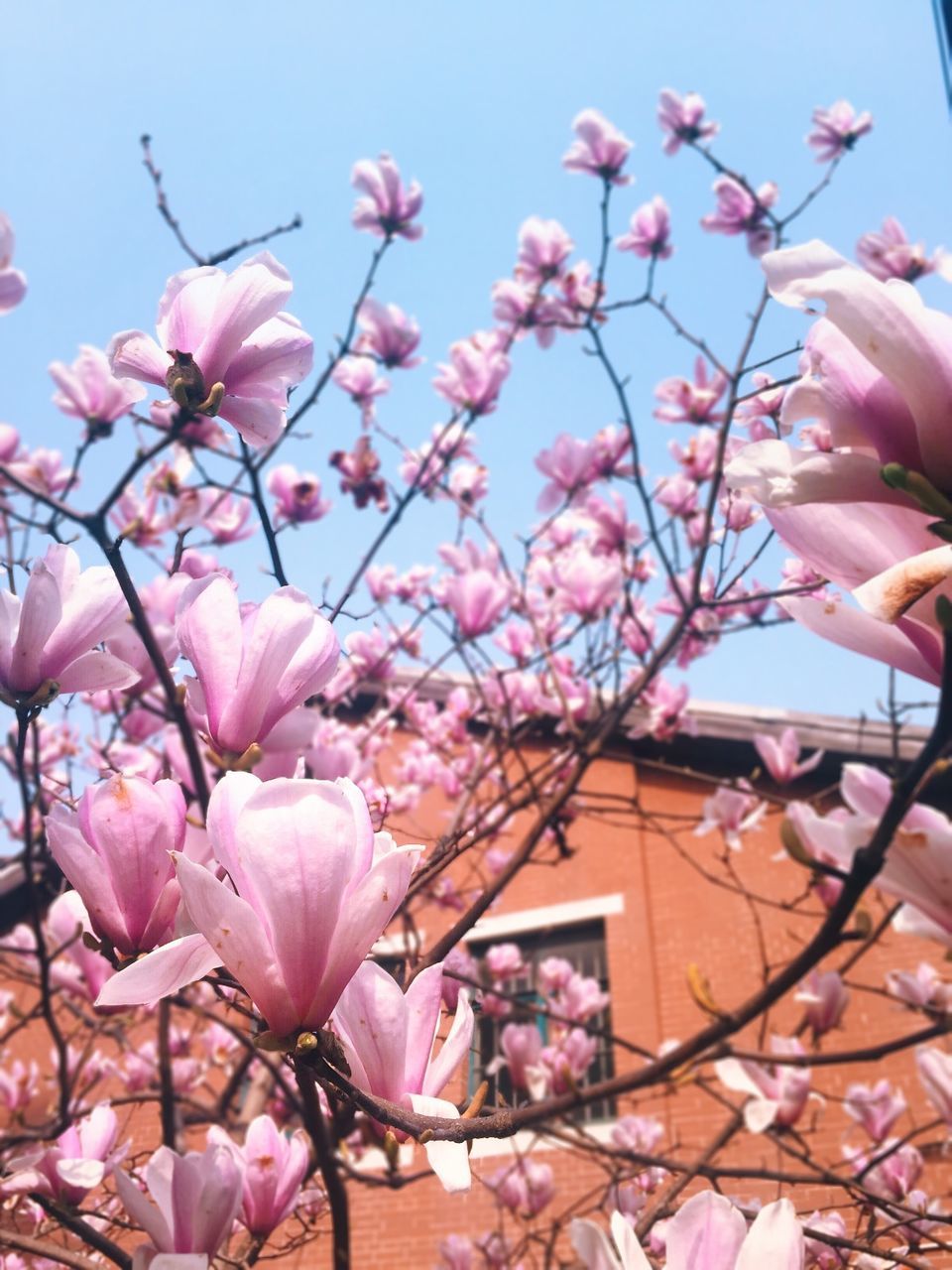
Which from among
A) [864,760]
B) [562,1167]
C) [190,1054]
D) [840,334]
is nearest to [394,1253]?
[562,1167]

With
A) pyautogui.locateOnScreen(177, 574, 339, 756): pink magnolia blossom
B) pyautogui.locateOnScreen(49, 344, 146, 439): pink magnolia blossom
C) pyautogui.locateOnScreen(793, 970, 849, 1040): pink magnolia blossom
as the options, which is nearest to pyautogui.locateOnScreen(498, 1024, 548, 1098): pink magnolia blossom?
pyautogui.locateOnScreen(793, 970, 849, 1040): pink magnolia blossom

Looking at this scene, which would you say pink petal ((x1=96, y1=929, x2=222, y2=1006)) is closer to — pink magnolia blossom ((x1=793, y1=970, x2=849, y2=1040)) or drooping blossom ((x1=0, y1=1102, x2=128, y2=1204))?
drooping blossom ((x1=0, y1=1102, x2=128, y2=1204))

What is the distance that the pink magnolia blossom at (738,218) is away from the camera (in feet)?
12.7

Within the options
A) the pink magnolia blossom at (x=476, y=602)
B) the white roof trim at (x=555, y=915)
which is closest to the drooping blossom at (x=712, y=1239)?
the pink magnolia blossom at (x=476, y=602)

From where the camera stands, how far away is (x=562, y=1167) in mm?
6164

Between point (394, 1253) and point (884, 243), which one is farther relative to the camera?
point (394, 1253)

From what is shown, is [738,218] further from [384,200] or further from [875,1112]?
[875,1112]

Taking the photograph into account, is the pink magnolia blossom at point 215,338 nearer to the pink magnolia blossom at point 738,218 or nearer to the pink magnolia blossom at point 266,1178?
the pink magnolia blossom at point 266,1178

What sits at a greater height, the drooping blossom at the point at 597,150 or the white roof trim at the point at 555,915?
the drooping blossom at the point at 597,150

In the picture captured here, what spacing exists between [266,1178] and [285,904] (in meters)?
0.76

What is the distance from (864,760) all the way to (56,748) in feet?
16.5

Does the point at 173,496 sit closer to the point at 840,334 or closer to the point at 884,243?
the point at 884,243

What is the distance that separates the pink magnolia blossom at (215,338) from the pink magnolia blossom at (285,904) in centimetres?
43

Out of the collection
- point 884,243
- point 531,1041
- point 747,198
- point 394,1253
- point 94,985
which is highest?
point 747,198
